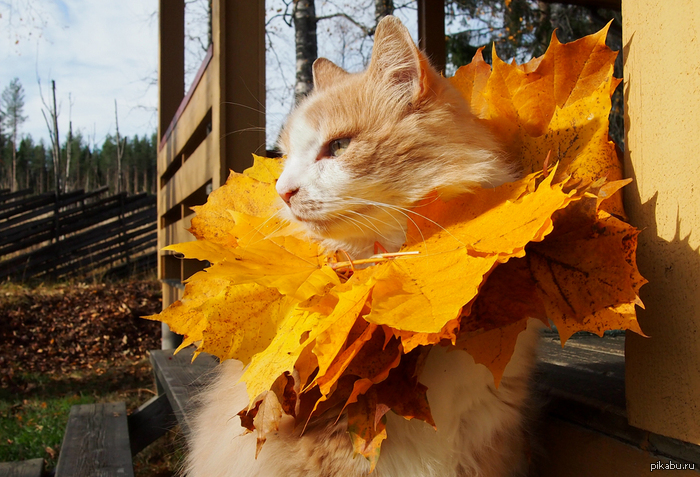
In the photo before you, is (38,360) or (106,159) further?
(106,159)

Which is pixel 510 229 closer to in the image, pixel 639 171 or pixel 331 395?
pixel 639 171

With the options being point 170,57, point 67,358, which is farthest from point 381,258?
point 67,358

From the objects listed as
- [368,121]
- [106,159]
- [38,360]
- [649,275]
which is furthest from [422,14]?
[106,159]

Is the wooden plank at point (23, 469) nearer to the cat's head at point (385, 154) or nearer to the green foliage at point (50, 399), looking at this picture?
the green foliage at point (50, 399)

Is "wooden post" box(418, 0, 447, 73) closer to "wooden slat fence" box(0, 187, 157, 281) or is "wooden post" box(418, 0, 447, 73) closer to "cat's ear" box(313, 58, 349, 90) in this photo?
"cat's ear" box(313, 58, 349, 90)

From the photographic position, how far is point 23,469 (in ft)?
6.65

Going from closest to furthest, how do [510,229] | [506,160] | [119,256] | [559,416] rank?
[510,229] < [506,160] < [559,416] < [119,256]

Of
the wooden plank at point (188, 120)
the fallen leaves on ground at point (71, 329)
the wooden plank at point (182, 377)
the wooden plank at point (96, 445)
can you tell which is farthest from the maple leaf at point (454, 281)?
the fallen leaves on ground at point (71, 329)

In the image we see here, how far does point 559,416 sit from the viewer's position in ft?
3.54

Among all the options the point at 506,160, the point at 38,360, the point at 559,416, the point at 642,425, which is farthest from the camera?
the point at 38,360

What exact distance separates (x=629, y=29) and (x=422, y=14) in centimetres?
289

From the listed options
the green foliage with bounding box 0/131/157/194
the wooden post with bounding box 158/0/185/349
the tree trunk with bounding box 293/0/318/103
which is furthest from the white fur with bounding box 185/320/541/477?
the green foliage with bounding box 0/131/157/194

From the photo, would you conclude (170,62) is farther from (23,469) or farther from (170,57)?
(23,469)

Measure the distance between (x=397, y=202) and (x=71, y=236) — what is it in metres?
9.96
